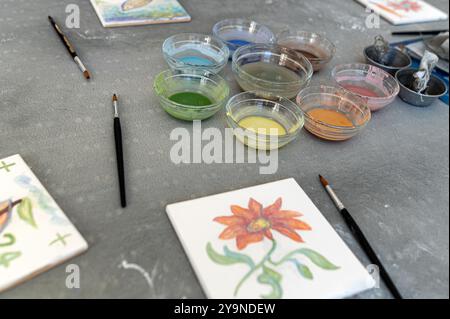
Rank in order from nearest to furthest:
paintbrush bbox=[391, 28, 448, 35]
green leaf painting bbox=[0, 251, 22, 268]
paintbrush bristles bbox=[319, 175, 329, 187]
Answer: green leaf painting bbox=[0, 251, 22, 268] < paintbrush bristles bbox=[319, 175, 329, 187] < paintbrush bbox=[391, 28, 448, 35]

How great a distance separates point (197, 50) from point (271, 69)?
15cm

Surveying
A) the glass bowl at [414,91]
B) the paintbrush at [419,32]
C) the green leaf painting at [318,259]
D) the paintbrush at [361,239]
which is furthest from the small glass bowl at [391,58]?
the green leaf painting at [318,259]

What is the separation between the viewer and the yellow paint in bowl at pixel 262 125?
681 mm

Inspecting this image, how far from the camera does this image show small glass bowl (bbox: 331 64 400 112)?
806mm

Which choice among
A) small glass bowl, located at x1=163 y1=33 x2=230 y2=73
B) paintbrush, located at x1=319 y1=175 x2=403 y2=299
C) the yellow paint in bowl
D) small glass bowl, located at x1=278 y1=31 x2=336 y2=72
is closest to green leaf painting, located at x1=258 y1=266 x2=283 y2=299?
paintbrush, located at x1=319 y1=175 x2=403 y2=299

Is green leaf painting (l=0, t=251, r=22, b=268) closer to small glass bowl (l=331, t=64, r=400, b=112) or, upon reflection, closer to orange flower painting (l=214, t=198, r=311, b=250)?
orange flower painting (l=214, t=198, r=311, b=250)

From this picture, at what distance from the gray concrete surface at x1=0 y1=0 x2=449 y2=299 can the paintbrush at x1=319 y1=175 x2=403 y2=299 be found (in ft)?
0.03

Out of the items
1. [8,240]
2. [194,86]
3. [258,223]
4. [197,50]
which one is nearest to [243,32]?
[197,50]

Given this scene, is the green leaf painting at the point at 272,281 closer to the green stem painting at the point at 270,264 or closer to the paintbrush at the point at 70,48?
the green stem painting at the point at 270,264

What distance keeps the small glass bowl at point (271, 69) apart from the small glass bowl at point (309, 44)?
0.07 meters

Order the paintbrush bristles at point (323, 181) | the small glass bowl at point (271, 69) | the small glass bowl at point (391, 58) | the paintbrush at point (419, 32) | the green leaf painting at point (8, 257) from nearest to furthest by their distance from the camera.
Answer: the green leaf painting at point (8, 257), the paintbrush bristles at point (323, 181), the small glass bowl at point (271, 69), the small glass bowl at point (391, 58), the paintbrush at point (419, 32)

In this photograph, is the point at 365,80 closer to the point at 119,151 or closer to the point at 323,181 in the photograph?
the point at 323,181

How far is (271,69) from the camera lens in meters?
0.81
